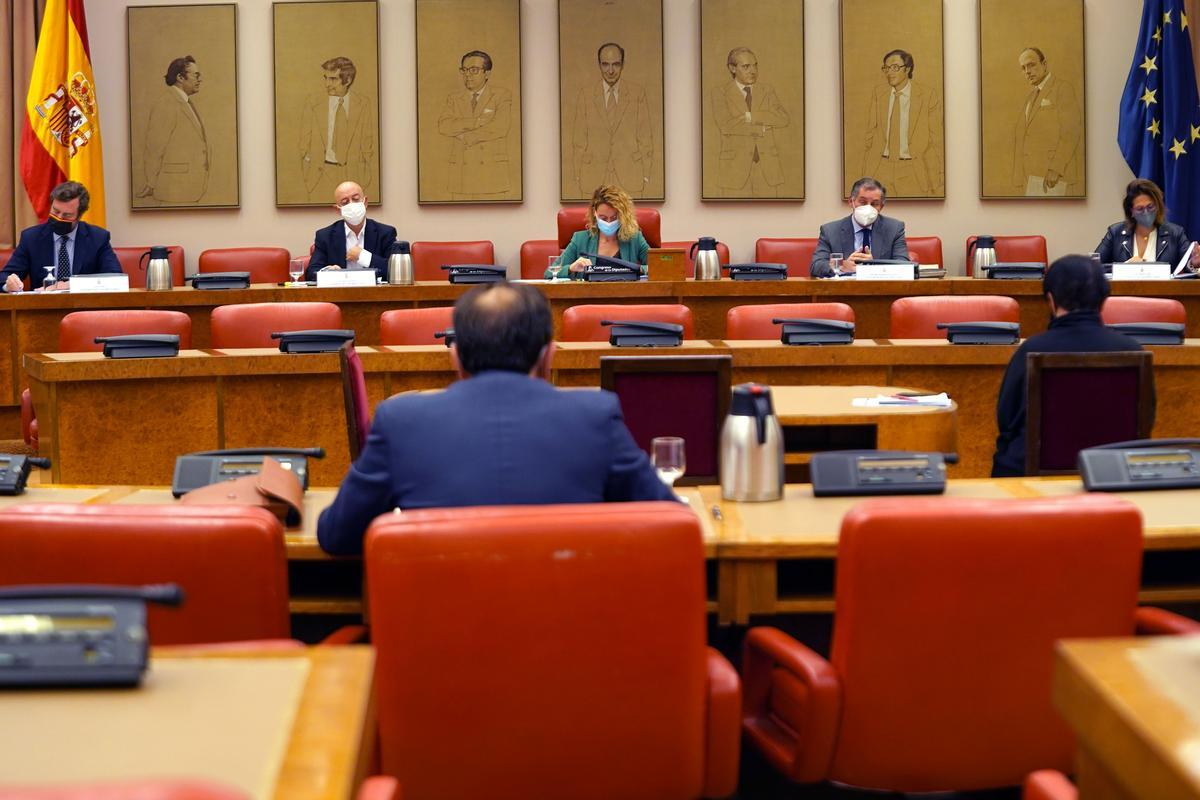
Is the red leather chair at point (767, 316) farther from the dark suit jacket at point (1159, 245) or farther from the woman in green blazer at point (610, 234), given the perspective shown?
the dark suit jacket at point (1159, 245)

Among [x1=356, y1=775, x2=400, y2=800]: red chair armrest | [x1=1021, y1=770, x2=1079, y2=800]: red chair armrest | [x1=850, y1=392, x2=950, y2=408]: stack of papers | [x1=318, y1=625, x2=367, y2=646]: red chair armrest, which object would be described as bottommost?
[x1=318, y1=625, x2=367, y2=646]: red chair armrest

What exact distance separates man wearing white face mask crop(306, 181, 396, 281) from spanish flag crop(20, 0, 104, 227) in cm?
195

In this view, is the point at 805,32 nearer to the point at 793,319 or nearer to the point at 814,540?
the point at 793,319

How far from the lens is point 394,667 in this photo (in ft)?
6.38

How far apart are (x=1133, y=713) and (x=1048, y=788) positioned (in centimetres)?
47

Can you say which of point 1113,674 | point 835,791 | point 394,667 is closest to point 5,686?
point 394,667

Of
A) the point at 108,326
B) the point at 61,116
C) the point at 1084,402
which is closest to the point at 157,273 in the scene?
the point at 108,326

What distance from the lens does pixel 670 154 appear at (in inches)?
A: 386

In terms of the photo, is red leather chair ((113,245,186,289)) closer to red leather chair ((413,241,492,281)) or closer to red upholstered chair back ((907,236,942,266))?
red leather chair ((413,241,492,281))

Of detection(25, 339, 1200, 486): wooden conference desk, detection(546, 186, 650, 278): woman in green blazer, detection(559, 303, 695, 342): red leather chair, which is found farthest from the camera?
detection(546, 186, 650, 278): woman in green blazer

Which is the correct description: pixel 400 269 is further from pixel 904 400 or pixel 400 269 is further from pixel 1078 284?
pixel 1078 284

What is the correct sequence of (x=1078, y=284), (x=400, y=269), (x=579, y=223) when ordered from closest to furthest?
(x=1078, y=284) < (x=400, y=269) < (x=579, y=223)

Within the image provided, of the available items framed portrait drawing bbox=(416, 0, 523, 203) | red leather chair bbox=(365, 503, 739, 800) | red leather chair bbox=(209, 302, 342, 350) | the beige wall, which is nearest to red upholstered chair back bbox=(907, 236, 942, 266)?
the beige wall

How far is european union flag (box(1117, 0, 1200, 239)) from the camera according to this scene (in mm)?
9398
